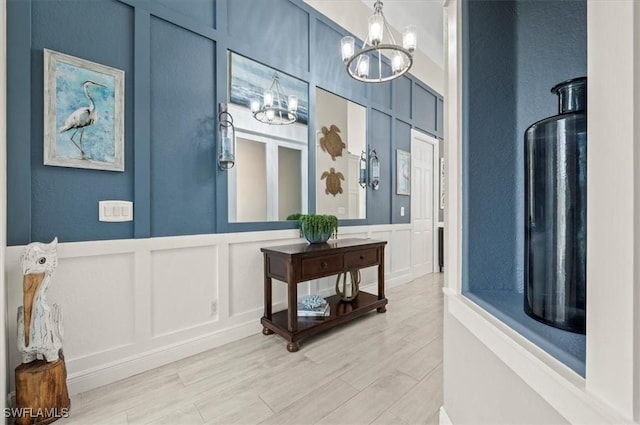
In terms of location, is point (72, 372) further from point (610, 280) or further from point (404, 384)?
point (610, 280)

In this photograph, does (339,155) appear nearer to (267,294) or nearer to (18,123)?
(267,294)

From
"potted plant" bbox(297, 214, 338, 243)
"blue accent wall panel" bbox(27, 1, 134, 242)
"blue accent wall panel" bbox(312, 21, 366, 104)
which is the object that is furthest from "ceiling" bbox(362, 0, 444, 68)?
"blue accent wall panel" bbox(27, 1, 134, 242)

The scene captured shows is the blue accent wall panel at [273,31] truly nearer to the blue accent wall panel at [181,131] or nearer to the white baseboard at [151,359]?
the blue accent wall panel at [181,131]

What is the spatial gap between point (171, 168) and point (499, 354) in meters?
2.09

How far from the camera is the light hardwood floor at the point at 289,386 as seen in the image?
1.43 metres

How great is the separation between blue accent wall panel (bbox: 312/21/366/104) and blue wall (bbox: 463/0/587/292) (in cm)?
216

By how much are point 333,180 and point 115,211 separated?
6.68ft

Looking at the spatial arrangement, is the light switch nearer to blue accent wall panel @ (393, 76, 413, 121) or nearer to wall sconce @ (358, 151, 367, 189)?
wall sconce @ (358, 151, 367, 189)

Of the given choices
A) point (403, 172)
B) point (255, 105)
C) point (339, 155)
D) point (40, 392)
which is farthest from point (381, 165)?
point (40, 392)

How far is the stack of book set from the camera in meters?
2.44

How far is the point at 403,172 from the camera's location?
161 inches

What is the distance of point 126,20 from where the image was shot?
181 cm

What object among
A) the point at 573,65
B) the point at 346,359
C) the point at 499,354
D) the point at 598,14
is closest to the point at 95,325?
the point at 346,359

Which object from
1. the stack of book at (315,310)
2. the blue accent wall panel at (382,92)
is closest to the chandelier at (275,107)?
the blue accent wall panel at (382,92)
